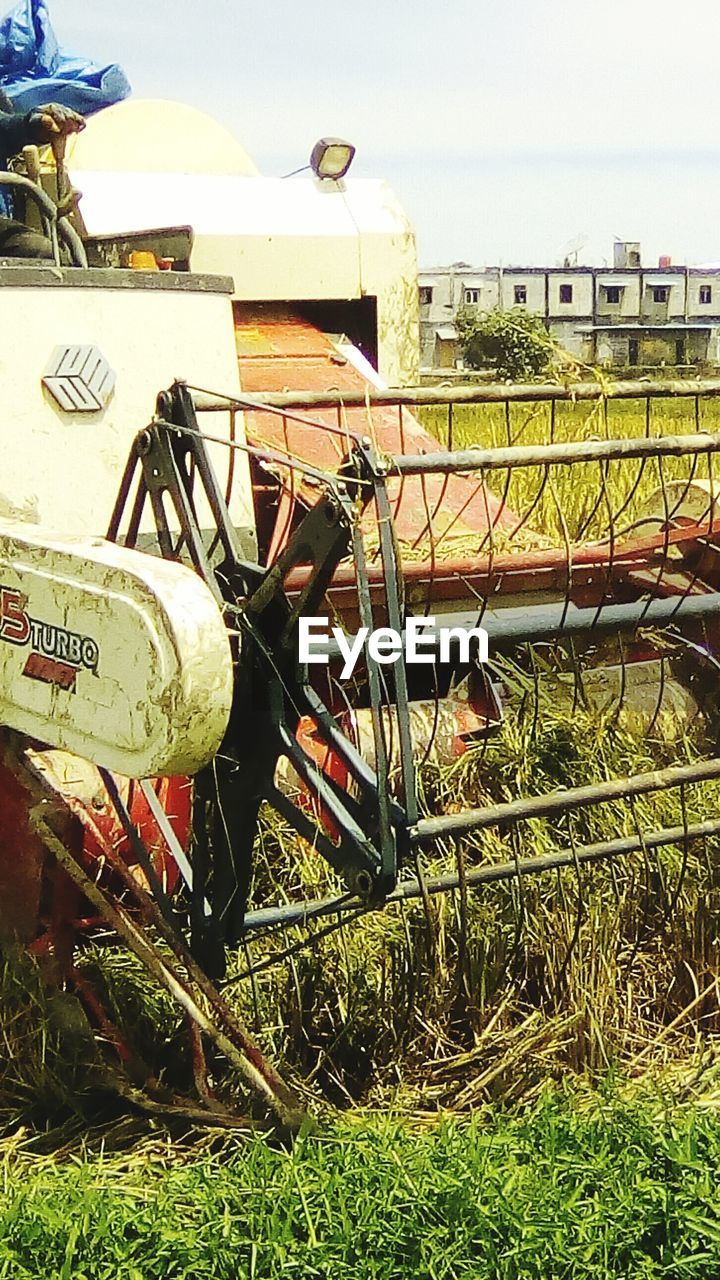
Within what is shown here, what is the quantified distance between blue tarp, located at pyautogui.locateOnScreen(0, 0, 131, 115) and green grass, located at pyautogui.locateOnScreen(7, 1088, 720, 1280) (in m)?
3.99

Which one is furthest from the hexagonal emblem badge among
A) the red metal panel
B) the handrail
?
the red metal panel

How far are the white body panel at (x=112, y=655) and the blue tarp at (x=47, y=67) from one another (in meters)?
3.34

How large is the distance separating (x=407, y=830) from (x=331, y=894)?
74 cm

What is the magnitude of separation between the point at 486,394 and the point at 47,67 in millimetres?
3191

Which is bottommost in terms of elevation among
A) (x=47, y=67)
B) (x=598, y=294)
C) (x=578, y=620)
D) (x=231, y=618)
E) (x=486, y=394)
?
(x=598, y=294)

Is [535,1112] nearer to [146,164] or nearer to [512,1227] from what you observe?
[512,1227]

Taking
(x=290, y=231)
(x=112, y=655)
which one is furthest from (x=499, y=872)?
(x=290, y=231)

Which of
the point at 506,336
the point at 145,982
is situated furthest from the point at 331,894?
the point at 506,336

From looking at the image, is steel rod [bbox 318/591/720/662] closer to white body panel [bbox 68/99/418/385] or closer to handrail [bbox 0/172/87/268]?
handrail [bbox 0/172/87/268]

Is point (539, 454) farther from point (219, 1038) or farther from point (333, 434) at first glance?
point (219, 1038)

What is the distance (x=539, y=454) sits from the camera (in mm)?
2752

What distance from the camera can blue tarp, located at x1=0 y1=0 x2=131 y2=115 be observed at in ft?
17.7

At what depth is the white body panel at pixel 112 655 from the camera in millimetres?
2242

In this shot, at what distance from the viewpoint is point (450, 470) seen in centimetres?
270
